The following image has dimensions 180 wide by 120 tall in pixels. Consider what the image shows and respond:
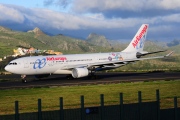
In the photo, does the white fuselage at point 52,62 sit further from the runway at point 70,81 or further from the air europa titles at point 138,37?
the air europa titles at point 138,37

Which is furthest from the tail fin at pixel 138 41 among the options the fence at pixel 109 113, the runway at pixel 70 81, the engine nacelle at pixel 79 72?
the fence at pixel 109 113

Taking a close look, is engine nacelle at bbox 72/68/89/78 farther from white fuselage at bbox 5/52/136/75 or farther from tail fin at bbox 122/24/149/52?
tail fin at bbox 122/24/149/52

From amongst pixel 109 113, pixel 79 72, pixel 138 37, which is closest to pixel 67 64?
pixel 79 72

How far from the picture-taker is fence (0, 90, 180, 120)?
17055 mm

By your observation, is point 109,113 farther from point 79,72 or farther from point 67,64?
point 67,64

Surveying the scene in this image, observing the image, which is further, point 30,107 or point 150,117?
point 30,107

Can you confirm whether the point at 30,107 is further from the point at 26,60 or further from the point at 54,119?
the point at 26,60

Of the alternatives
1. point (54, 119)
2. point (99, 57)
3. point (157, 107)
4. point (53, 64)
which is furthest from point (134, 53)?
point (54, 119)

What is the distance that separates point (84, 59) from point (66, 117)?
152 ft

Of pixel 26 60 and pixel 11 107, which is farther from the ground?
pixel 26 60

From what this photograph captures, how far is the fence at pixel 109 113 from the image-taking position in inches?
671

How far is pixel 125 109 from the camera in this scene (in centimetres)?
1975

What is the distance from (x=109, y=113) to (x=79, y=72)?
3974 centimetres

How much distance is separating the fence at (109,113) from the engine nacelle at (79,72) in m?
36.9
